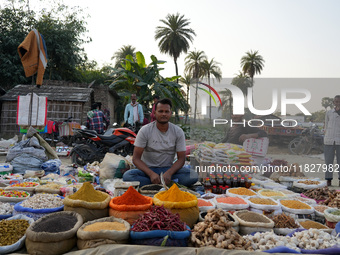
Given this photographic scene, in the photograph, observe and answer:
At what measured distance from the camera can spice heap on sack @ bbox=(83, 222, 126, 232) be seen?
190cm

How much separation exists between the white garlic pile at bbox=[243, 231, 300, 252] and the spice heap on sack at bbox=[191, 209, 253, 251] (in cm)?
7

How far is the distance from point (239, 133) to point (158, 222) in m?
2.51

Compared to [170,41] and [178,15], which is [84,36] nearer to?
[170,41]

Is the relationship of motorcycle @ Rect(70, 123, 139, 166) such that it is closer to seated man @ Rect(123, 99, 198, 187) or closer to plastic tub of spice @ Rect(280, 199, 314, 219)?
seated man @ Rect(123, 99, 198, 187)

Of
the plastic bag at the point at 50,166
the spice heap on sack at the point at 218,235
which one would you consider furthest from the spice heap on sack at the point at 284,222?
the plastic bag at the point at 50,166

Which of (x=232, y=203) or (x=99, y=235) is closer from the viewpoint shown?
(x=99, y=235)

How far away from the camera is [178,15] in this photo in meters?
26.8

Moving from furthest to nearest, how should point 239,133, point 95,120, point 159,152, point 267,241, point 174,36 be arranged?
point 174,36
point 95,120
point 239,133
point 159,152
point 267,241

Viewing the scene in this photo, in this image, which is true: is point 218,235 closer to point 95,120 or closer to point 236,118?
point 236,118

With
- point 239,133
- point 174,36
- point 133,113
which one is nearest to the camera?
point 239,133

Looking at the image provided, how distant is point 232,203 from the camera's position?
2.58 metres

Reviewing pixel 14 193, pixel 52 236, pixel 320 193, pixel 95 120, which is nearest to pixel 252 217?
pixel 52 236

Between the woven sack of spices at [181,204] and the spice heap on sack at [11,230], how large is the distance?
0.95m

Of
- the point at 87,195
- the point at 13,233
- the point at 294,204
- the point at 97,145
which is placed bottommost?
the point at 13,233
